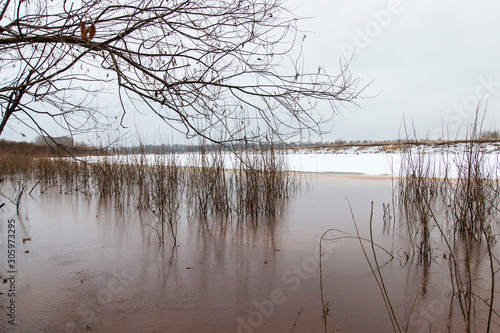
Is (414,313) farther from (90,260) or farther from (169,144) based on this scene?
(169,144)

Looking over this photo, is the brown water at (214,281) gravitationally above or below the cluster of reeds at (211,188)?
below

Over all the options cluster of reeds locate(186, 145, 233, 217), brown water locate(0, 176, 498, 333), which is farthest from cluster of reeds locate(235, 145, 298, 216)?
brown water locate(0, 176, 498, 333)

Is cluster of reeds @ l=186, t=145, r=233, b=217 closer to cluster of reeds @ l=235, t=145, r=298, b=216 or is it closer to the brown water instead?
cluster of reeds @ l=235, t=145, r=298, b=216

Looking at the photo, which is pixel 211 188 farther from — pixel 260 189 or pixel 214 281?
pixel 214 281

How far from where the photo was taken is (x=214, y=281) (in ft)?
7.06

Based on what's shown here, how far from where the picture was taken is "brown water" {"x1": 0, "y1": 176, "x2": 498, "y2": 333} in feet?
5.51

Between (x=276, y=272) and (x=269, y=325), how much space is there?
672 millimetres

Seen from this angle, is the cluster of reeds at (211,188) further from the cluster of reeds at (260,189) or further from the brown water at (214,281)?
the brown water at (214,281)

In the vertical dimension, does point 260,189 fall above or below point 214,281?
above

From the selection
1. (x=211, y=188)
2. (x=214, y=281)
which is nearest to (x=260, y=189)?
(x=211, y=188)

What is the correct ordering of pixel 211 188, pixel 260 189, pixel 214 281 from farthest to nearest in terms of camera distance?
pixel 260 189, pixel 211 188, pixel 214 281

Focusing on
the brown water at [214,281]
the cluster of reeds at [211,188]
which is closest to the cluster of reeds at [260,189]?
the cluster of reeds at [211,188]

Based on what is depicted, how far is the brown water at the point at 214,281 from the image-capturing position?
168 centimetres

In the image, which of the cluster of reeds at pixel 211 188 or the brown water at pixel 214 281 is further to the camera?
the cluster of reeds at pixel 211 188
